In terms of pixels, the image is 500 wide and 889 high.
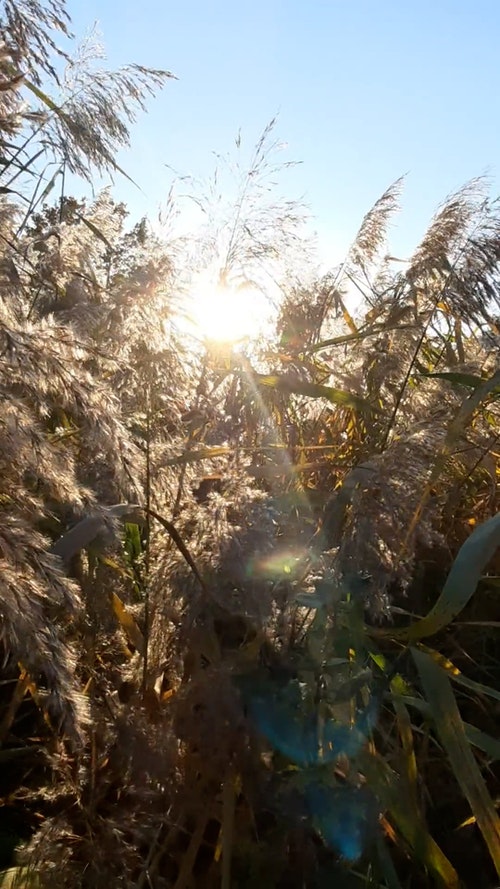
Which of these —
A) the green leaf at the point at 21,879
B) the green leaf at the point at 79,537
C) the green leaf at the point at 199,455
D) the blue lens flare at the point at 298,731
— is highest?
the green leaf at the point at 199,455

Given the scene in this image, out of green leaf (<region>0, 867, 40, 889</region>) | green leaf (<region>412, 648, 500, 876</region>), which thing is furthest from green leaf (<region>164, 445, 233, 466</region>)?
green leaf (<region>0, 867, 40, 889</region>)

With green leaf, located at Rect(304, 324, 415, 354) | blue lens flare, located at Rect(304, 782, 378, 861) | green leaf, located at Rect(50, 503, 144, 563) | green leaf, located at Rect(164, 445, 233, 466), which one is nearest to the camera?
blue lens flare, located at Rect(304, 782, 378, 861)

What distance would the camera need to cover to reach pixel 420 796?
4.91 ft

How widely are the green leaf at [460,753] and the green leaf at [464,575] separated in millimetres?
85

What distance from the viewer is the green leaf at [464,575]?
4.39 feet

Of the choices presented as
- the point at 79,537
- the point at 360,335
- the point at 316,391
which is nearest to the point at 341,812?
the point at 79,537

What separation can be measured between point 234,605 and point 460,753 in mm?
443

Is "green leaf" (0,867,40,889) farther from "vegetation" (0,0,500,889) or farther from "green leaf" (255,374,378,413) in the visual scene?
"green leaf" (255,374,378,413)

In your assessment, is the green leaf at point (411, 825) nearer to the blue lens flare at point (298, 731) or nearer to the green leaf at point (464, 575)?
the blue lens flare at point (298, 731)

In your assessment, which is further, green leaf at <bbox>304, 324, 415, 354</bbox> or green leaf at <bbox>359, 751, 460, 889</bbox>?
green leaf at <bbox>304, 324, 415, 354</bbox>

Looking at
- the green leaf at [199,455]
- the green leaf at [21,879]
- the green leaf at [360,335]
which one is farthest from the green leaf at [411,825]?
the green leaf at [360,335]

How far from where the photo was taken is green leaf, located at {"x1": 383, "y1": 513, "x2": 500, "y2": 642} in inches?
52.7

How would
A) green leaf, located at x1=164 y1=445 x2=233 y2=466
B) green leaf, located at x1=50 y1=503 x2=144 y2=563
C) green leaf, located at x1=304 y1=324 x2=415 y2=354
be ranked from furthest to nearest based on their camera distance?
green leaf, located at x1=304 y1=324 x2=415 y2=354 → green leaf, located at x1=164 y1=445 x2=233 y2=466 → green leaf, located at x1=50 y1=503 x2=144 y2=563

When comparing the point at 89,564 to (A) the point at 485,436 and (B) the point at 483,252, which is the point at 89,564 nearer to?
(A) the point at 485,436
